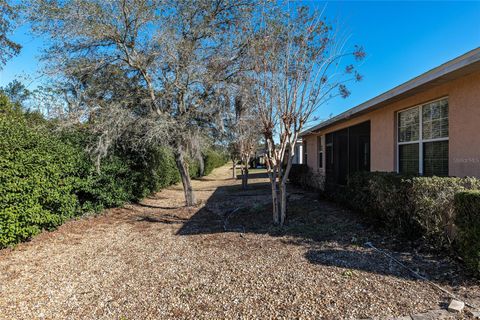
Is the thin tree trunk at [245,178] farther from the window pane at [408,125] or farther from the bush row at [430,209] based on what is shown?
the window pane at [408,125]

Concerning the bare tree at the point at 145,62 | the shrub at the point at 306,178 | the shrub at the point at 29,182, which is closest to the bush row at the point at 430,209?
the shrub at the point at 306,178

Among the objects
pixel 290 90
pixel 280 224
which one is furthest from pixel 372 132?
pixel 280 224

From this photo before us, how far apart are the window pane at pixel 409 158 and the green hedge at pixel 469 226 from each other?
277cm

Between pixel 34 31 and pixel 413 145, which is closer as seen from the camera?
pixel 413 145

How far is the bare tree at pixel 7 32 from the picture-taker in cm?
946

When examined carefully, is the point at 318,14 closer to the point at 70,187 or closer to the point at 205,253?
the point at 205,253

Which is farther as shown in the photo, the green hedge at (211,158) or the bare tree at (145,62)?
the green hedge at (211,158)

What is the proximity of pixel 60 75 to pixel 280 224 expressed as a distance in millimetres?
7318

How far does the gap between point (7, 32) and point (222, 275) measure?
12.6 metres

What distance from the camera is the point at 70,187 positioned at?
6.59m

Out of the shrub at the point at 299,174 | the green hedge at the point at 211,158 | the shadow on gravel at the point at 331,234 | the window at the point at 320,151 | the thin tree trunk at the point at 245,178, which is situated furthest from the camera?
the thin tree trunk at the point at 245,178

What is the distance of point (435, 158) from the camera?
230 inches

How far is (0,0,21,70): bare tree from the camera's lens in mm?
9461

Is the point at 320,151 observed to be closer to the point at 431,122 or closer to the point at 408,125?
the point at 408,125
